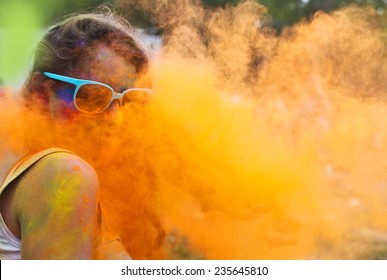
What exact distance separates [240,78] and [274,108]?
183 mm

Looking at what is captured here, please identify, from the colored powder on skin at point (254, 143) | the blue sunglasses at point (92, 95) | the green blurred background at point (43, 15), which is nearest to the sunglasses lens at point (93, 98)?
the blue sunglasses at point (92, 95)

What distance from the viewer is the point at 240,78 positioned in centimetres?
201

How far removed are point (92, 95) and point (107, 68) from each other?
0.11 metres

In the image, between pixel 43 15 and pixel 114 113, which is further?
pixel 43 15

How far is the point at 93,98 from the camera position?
65.8 inches

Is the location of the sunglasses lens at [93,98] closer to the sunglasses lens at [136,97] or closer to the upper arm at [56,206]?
the sunglasses lens at [136,97]

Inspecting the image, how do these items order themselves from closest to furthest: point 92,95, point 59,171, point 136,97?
1. point 59,171
2. point 92,95
3. point 136,97

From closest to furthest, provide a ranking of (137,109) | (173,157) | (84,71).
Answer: (84,71) → (137,109) → (173,157)

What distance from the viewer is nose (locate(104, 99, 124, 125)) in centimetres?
171

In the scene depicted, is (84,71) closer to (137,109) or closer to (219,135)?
(137,109)

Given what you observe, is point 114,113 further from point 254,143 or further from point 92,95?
point 254,143

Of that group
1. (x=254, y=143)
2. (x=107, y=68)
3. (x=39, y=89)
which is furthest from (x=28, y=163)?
(x=254, y=143)
